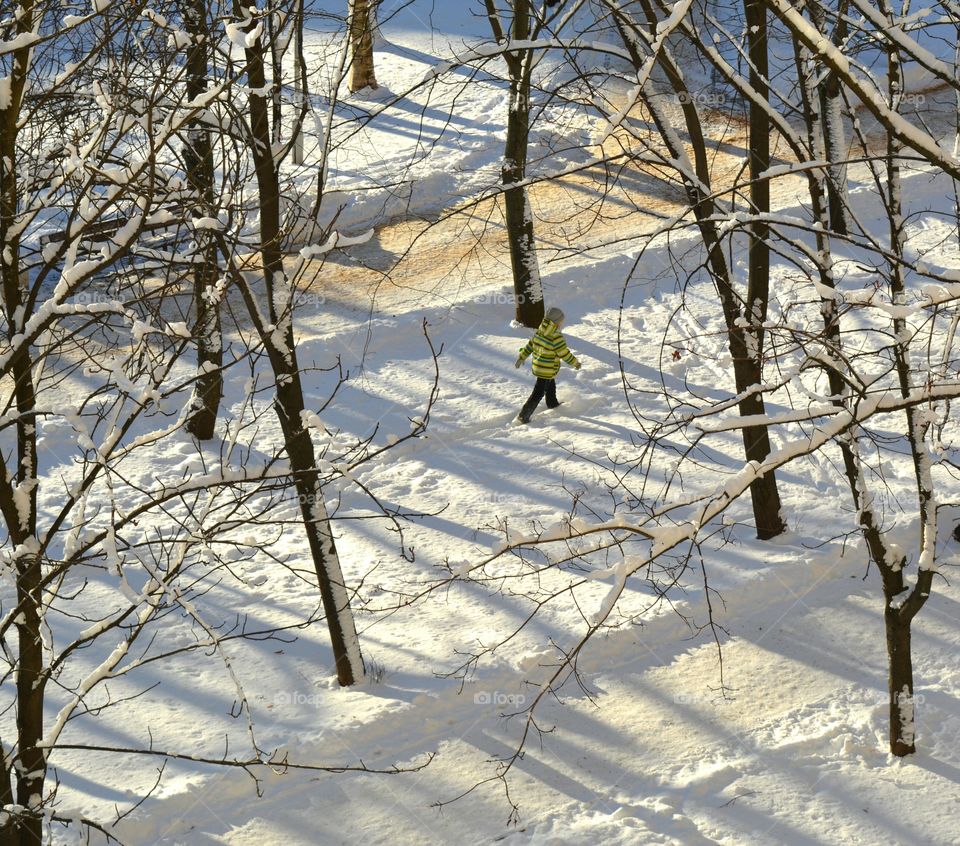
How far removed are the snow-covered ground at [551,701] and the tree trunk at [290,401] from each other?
0.43 m

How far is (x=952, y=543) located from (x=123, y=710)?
7.10 metres

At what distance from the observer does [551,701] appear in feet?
29.1

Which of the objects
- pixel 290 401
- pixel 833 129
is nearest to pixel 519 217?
pixel 833 129

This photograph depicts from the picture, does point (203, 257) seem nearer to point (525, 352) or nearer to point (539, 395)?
point (539, 395)

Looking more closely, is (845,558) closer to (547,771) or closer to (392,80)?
(547,771)

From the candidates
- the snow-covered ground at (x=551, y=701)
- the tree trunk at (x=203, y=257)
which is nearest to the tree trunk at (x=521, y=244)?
the snow-covered ground at (x=551, y=701)

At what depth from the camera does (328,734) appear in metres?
8.53

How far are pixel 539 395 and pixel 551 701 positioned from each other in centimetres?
433

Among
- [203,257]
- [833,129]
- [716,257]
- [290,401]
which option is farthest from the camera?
[716,257]

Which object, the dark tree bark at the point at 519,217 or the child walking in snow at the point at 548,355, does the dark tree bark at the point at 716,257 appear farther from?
the dark tree bark at the point at 519,217

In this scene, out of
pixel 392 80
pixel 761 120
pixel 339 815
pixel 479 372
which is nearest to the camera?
pixel 339 815

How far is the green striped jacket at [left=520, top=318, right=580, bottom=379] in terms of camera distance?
1235 cm

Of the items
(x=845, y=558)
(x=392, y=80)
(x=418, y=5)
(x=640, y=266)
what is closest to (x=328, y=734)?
(x=845, y=558)

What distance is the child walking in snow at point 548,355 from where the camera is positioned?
12.4m
